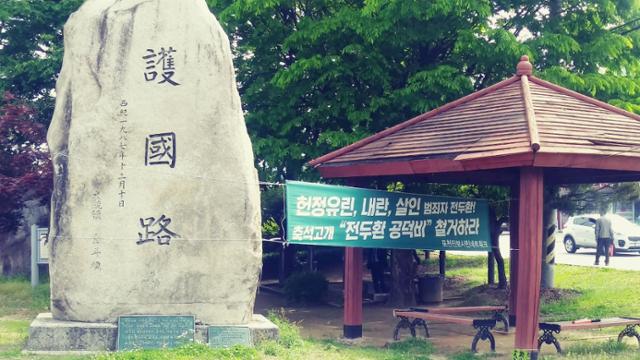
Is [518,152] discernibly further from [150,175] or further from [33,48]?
[33,48]

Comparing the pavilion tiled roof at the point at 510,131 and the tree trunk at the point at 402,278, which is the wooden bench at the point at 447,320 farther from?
the tree trunk at the point at 402,278

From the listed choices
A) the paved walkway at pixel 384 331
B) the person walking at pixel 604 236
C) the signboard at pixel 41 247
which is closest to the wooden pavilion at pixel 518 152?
the paved walkway at pixel 384 331

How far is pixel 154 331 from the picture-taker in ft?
31.2

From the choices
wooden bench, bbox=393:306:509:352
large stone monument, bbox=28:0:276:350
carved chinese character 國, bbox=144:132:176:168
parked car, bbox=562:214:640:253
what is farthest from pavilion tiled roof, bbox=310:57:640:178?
parked car, bbox=562:214:640:253

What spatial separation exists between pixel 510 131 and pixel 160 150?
14.5ft

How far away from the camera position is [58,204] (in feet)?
32.0

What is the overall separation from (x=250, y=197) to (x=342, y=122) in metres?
6.10

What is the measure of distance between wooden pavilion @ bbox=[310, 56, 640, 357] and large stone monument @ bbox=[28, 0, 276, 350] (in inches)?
97.6

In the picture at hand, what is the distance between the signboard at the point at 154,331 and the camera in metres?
9.42

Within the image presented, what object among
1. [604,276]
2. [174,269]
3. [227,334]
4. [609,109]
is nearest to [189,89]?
[174,269]

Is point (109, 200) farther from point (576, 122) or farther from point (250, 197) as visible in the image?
point (576, 122)

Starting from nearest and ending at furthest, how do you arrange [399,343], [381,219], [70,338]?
[70,338]
[381,219]
[399,343]

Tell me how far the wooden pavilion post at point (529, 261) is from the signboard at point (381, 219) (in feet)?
6.02

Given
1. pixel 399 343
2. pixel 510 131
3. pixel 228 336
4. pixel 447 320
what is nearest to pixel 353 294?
pixel 399 343
